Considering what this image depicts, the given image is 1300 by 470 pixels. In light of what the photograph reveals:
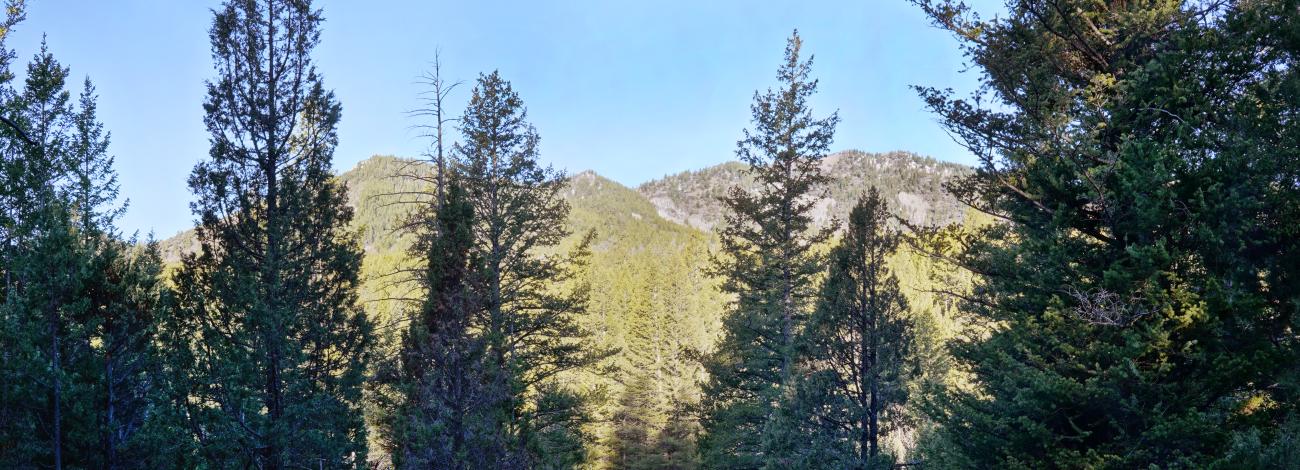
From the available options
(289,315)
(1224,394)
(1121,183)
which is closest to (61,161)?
(289,315)

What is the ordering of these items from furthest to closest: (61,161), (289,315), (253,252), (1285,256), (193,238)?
1. (61,161)
2. (193,238)
3. (253,252)
4. (289,315)
5. (1285,256)

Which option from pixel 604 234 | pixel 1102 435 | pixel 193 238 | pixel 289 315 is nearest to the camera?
pixel 1102 435

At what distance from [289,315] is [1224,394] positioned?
11091mm

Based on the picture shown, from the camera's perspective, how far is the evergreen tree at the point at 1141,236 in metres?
6.92

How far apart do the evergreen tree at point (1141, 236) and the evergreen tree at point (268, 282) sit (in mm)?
8787

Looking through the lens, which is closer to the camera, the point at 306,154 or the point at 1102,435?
the point at 1102,435

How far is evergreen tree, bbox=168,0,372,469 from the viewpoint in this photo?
27.9 feet

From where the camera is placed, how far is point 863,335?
13.3 metres

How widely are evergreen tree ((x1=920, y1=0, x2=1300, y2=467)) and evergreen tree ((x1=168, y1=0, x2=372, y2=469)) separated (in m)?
8.79

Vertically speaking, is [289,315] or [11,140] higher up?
[11,140]

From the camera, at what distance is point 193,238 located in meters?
10.1

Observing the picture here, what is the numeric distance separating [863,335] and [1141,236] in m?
6.18

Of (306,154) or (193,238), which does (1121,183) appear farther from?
(193,238)

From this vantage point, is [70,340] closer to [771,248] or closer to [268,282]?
[268,282]
